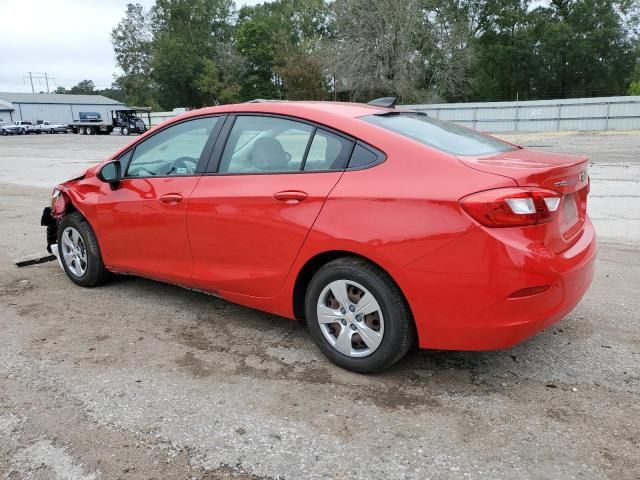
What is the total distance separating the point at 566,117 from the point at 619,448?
3344 cm

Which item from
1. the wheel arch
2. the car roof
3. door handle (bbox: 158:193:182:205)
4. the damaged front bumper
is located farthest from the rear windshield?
the damaged front bumper

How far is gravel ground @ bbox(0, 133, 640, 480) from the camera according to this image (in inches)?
101

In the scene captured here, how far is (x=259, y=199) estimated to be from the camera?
11.6 ft

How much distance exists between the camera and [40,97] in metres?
85.6

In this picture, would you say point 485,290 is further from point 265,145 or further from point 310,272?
point 265,145

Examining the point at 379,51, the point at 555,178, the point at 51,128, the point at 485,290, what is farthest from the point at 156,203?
the point at 51,128

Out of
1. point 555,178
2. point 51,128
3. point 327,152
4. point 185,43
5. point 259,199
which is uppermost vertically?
point 185,43

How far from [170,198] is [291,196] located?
3.70 feet

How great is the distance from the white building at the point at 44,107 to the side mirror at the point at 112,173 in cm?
8149

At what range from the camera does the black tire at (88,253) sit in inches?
→ 191

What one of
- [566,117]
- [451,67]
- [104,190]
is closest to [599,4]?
[451,67]

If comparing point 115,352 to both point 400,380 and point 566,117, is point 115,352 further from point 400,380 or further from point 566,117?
point 566,117

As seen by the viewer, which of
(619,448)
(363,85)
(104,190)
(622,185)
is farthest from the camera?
(363,85)

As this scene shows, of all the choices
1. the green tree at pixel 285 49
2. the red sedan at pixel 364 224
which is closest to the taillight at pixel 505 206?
the red sedan at pixel 364 224
